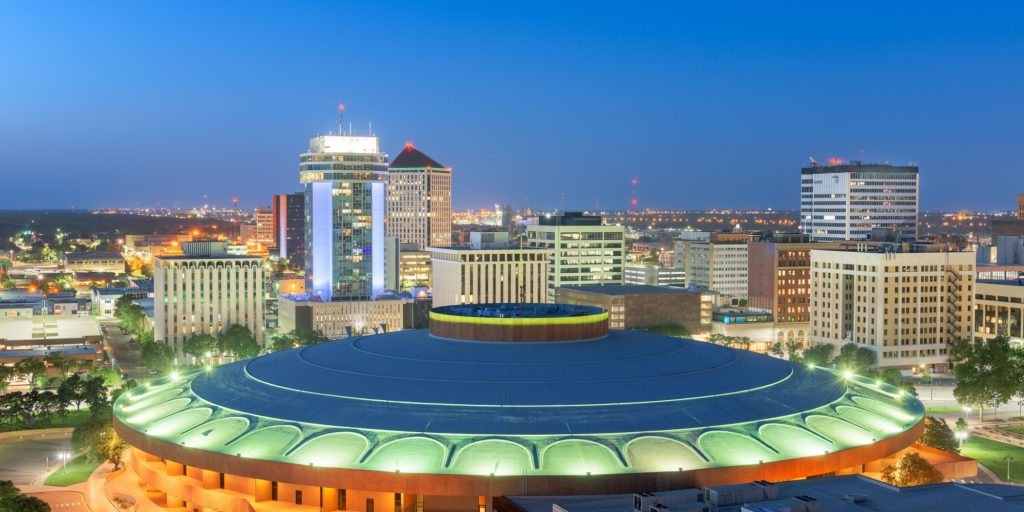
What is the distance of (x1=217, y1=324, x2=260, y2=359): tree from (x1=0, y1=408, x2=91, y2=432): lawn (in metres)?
35.2

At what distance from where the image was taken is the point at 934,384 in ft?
439

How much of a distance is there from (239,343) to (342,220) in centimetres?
5094

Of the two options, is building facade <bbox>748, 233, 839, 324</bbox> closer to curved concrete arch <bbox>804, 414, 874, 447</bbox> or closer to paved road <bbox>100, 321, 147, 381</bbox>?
paved road <bbox>100, 321, 147, 381</bbox>

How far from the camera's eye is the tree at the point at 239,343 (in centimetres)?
14688

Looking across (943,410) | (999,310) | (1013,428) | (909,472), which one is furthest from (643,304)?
(909,472)

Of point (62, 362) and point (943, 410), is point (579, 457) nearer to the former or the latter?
point (943, 410)

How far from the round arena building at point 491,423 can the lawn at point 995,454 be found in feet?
77.3

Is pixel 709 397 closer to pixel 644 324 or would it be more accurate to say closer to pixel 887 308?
pixel 887 308

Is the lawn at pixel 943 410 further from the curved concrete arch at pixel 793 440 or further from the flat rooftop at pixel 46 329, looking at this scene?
the flat rooftop at pixel 46 329

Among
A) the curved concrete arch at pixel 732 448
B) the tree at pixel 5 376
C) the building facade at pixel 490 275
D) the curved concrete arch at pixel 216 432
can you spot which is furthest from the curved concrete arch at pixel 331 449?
the building facade at pixel 490 275

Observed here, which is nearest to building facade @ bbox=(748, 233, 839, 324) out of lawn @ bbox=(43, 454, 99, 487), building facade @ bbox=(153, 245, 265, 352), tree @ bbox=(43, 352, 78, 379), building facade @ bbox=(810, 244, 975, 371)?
building facade @ bbox=(810, 244, 975, 371)

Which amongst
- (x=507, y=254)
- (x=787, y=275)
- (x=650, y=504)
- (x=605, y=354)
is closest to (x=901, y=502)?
(x=650, y=504)

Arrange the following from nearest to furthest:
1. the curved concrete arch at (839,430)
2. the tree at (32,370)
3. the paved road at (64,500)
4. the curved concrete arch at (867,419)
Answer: the curved concrete arch at (839,430), the curved concrete arch at (867,419), the paved road at (64,500), the tree at (32,370)

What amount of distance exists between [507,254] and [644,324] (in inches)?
1013
